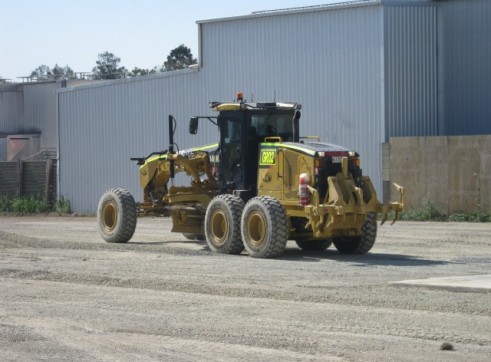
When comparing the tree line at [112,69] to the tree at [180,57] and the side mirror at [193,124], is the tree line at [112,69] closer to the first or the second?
the tree at [180,57]

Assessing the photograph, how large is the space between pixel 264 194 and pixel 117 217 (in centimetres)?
421

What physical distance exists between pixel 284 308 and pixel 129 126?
89.7ft

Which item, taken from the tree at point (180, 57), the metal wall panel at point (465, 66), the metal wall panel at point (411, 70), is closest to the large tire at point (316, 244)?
the metal wall panel at point (411, 70)

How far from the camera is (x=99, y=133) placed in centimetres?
4059

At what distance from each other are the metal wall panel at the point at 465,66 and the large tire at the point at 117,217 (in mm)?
14552

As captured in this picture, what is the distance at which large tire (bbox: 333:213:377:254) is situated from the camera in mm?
19609

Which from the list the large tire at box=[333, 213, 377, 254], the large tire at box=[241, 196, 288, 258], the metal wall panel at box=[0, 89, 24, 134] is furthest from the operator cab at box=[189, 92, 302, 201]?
the metal wall panel at box=[0, 89, 24, 134]

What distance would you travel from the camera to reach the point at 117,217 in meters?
22.6

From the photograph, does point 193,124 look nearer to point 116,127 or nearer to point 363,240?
point 363,240

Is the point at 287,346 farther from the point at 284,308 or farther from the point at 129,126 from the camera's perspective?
the point at 129,126

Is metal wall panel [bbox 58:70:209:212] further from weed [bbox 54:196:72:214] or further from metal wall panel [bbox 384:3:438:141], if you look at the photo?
metal wall panel [bbox 384:3:438:141]

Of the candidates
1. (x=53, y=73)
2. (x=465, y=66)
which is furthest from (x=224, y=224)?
(x=53, y=73)

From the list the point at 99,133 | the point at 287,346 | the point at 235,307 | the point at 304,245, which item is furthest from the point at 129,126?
the point at 287,346

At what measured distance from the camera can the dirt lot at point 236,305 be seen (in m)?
10.4
